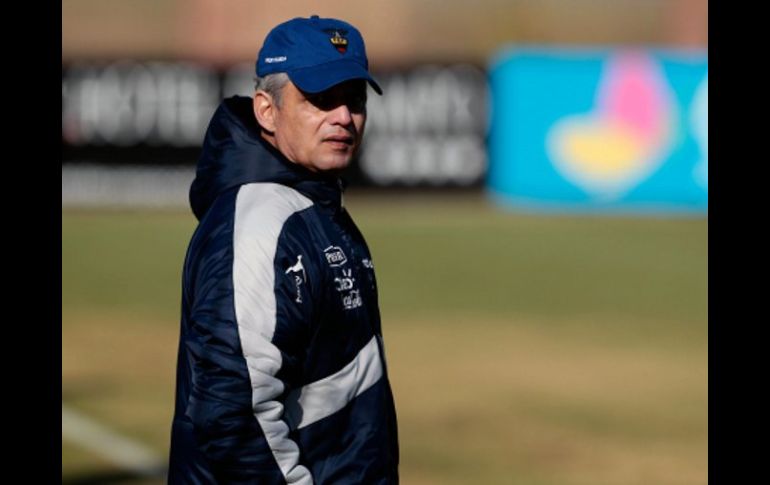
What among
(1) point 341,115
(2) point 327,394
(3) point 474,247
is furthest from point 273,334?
(3) point 474,247

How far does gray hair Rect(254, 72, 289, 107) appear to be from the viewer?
4703 mm

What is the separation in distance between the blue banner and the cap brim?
20809mm

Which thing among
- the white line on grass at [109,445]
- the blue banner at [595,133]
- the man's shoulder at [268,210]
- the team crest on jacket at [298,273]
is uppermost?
the blue banner at [595,133]

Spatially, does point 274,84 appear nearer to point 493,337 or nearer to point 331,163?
point 331,163

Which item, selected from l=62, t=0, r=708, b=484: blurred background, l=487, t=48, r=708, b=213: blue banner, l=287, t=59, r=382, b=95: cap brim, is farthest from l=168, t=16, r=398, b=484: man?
l=487, t=48, r=708, b=213: blue banner

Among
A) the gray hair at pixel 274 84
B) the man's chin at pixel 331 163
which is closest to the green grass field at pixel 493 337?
the man's chin at pixel 331 163

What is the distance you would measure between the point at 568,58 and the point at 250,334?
72.4ft

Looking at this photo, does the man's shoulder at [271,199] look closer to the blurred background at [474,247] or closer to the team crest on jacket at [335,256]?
the team crest on jacket at [335,256]

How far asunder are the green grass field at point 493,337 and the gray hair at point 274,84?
5335 millimetres

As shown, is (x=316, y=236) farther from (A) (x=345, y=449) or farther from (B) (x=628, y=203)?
(B) (x=628, y=203)

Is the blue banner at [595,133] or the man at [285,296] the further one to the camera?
the blue banner at [595,133]

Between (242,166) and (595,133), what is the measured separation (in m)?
21.2

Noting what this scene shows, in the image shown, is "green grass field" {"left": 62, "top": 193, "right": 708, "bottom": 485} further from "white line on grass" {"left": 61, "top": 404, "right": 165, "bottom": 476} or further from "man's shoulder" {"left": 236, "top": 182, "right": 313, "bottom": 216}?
"man's shoulder" {"left": 236, "top": 182, "right": 313, "bottom": 216}

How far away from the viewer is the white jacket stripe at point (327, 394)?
4590mm
